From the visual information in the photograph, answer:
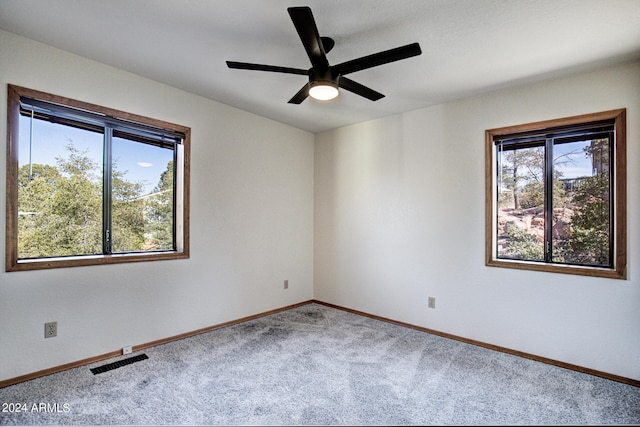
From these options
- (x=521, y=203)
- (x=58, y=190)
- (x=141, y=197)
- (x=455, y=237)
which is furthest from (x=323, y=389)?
(x=58, y=190)

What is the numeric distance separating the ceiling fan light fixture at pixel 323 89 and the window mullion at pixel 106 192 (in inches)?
76.3

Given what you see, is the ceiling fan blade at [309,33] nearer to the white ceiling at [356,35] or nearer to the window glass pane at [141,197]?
the white ceiling at [356,35]

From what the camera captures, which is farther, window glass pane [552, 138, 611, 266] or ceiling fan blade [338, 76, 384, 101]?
window glass pane [552, 138, 611, 266]

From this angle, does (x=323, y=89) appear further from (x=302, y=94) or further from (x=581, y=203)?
(x=581, y=203)

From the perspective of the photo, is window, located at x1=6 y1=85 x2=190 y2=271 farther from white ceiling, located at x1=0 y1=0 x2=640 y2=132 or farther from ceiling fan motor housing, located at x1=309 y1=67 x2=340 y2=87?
ceiling fan motor housing, located at x1=309 y1=67 x2=340 y2=87

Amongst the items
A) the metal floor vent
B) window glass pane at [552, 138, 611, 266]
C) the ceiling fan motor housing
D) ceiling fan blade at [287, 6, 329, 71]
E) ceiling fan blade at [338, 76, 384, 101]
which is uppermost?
ceiling fan blade at [287, 6, 329, 71]

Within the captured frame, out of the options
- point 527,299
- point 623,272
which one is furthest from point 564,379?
point 623,272

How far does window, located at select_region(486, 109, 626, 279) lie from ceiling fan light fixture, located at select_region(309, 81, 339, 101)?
1.86 metres

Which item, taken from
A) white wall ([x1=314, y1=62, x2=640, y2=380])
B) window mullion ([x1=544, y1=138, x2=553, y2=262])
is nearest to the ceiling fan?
white wall ([x1=314, y1=62, x2=640, y2=380])

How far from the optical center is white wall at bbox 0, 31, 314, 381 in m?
2.31

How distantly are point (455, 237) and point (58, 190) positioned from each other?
145 inches

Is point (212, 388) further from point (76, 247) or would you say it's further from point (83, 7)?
point (83, 7)

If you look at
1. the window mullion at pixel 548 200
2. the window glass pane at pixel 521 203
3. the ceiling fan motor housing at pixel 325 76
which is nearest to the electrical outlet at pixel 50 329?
the ceiling fan motor housing at pixel 325 76

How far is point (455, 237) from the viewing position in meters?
3.29
